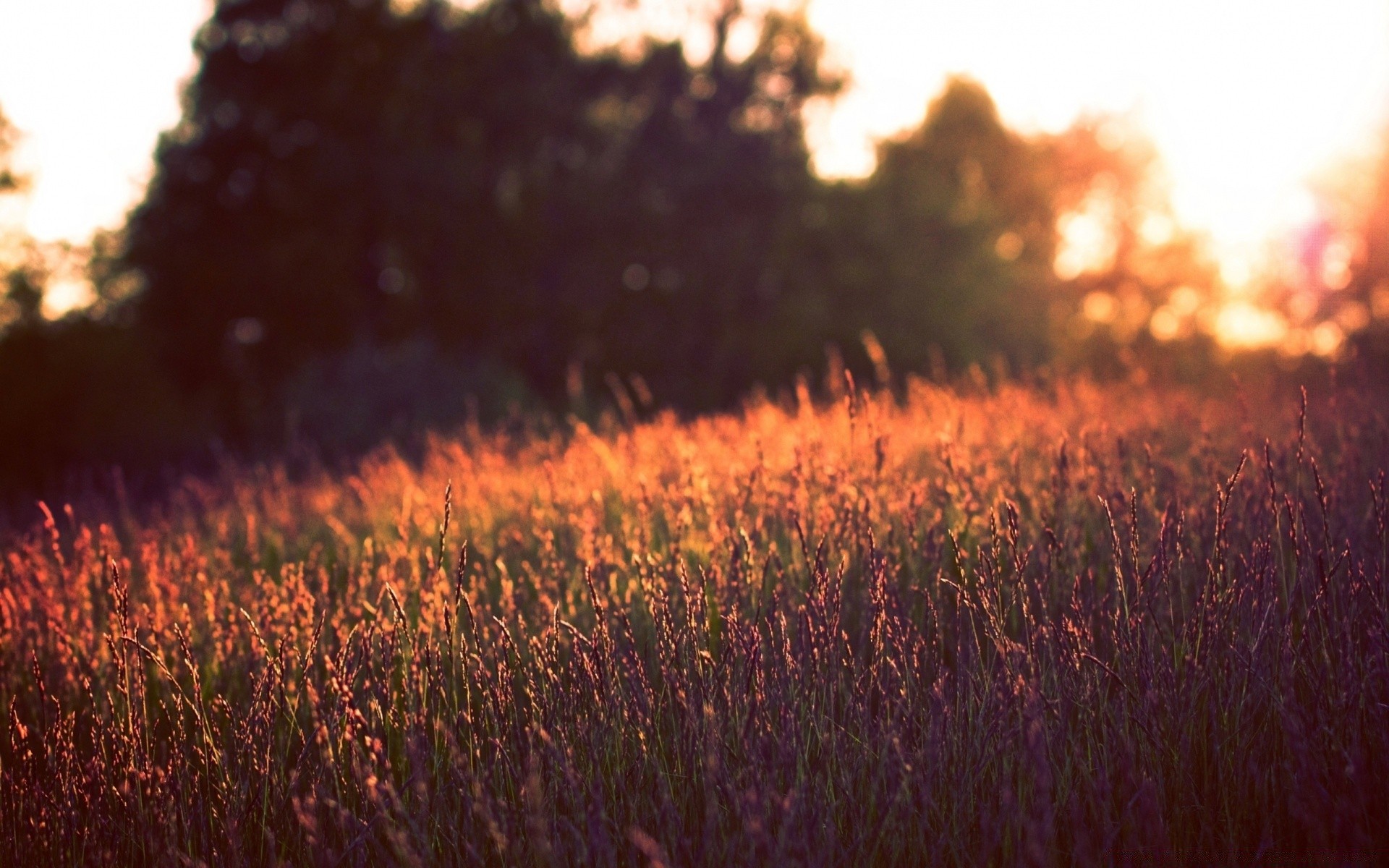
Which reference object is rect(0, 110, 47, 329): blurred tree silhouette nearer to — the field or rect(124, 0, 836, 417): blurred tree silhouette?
rect(124, 0, 836, 417): blurred tree silhouette

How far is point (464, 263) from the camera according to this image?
18516 mm

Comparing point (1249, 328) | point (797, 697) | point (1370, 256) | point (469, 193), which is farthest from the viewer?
point (1249, 328)

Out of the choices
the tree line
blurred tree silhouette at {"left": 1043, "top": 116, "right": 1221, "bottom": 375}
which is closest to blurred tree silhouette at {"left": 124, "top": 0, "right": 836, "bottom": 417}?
the tree line

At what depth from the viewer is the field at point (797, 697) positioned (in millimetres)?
1795

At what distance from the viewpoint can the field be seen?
1795mm

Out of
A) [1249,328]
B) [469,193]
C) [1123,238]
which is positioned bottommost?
[1249,328]

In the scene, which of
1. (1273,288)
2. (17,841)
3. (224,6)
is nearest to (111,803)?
(17,841)

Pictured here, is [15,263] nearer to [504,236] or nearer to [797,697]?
[504,236]

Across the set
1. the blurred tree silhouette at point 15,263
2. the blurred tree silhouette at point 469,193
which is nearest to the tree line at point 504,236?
the blurred tree silhouette at point 469,193

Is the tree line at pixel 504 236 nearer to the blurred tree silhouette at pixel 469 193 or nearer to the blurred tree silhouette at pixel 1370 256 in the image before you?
the blurred tree silhouette at pixel 469 193

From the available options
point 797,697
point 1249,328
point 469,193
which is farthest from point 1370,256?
point 797,697

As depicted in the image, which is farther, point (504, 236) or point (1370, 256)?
point (1370, 256)

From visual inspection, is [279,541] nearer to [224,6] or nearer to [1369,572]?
[1369,572]

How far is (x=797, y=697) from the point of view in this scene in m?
2.18
